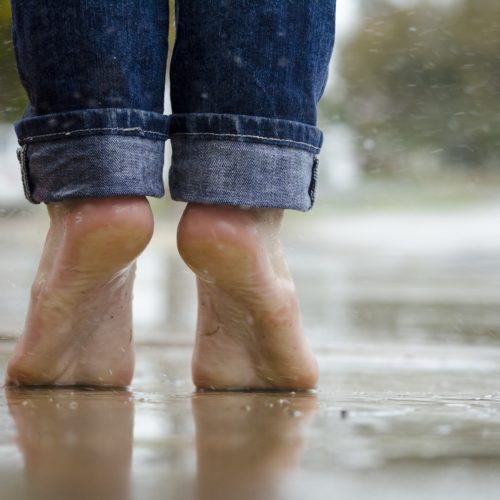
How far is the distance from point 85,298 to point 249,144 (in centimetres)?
28

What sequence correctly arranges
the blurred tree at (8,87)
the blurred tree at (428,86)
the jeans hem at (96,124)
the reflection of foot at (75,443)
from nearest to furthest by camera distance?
1. the reflection of foot at (75,443)
2. the jeans hem at (96,124)
3. the blurred tree at (8,87)
4. the blurred tree at (428,86)

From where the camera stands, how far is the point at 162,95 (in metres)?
1.28

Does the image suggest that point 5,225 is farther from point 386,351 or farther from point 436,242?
point 386,351

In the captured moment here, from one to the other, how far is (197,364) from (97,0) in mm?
485

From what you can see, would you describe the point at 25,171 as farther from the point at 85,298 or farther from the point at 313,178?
the point at 313,178

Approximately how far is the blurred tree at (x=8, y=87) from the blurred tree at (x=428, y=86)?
1144 centimetres

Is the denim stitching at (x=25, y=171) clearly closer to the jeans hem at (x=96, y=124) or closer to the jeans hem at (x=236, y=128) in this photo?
the jeans hem at (x=96, y=124)

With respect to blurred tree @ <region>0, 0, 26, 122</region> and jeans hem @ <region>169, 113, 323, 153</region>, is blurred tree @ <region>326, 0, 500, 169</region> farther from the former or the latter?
jeans hem @ <region>169, 113, 323, 153</region>

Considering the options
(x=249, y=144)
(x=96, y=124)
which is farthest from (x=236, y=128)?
(x=96, y=124)

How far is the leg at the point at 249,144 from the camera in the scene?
1.25 meters

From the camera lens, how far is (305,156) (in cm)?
133

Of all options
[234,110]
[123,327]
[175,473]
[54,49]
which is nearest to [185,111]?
[234,110]

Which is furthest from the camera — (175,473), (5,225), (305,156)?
(5,225)

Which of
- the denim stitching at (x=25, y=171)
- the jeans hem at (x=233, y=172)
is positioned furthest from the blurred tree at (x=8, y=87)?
the jeans hem at (x=233, y=172)
